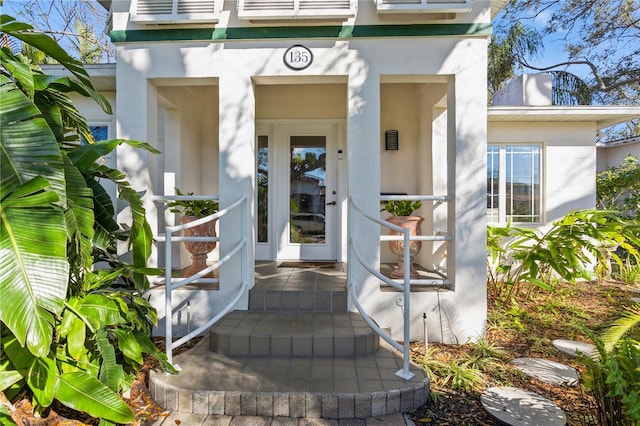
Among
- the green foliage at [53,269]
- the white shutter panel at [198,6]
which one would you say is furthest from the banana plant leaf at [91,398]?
the white shutter panel at [198,6]

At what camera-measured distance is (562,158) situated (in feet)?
19.9

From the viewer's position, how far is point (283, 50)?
13.1 feet

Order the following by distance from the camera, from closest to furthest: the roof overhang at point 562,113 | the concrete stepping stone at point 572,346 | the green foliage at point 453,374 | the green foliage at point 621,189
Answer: the green foliage at point 453,374 → the concrete stepping stone at point 572,346 → the roof overhang at point 562,113 → the green foliage at point 621,189

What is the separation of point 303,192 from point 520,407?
4013 millimetres

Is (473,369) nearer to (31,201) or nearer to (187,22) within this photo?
(31,201)

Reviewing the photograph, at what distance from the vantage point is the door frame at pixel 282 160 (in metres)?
5.72

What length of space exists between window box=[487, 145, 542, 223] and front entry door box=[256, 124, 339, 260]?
2839 mm

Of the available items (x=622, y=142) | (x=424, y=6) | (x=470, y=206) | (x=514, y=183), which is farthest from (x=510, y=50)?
(x=470, y=206)

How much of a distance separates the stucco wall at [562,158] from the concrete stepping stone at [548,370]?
3.46 m

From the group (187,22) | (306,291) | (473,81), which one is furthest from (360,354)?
(187,22)

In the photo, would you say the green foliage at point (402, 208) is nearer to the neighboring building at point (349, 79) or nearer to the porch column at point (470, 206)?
the neighboring building at point (349, 79)

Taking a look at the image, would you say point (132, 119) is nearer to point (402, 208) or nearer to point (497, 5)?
point (402, 208)

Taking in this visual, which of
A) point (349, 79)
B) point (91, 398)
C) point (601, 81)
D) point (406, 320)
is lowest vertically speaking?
point (91, 398)

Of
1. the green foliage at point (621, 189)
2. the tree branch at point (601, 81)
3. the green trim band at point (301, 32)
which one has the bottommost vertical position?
the green foliage at point (621, 189)
